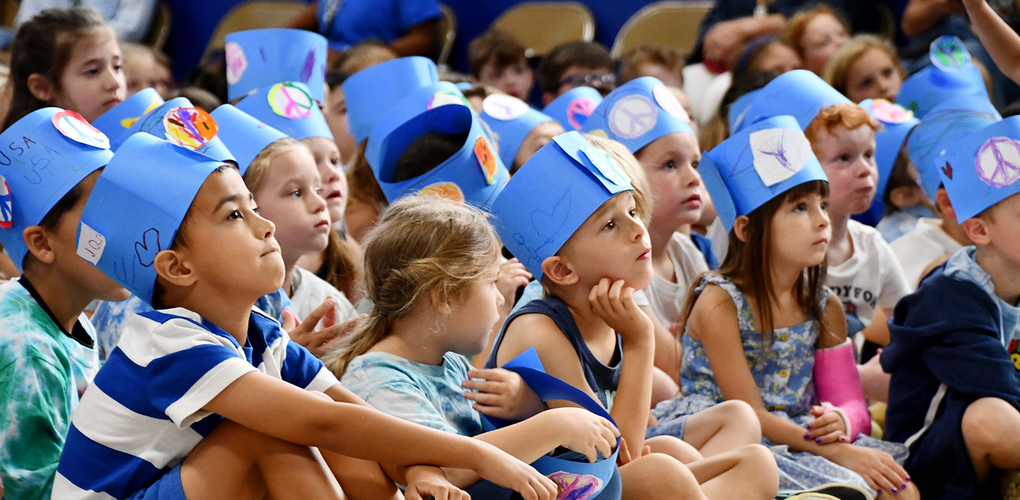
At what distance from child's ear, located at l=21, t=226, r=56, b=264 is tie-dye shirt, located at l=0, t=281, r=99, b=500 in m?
0.07

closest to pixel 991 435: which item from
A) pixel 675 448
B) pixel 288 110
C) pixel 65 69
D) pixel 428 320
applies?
pixel 675 448

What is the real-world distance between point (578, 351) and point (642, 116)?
97 centimetres

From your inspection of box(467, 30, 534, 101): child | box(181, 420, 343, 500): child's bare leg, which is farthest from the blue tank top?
box(467, 30, 534, 101): child

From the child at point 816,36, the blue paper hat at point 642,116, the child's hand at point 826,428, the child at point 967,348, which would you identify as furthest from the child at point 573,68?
the child's hand at point 826,428

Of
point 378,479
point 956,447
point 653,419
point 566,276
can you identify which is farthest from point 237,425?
point 956,447

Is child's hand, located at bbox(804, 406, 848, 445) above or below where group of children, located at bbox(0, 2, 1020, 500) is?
below

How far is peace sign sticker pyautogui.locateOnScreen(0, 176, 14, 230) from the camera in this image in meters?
1.70

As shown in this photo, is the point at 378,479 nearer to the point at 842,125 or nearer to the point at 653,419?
the point at 653,419

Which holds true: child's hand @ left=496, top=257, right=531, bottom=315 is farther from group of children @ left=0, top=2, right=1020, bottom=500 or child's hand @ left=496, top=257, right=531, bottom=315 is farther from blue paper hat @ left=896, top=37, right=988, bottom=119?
blue paper hat @ left=896, top=37, right=988, bottom=119

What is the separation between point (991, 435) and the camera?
206 centimetres

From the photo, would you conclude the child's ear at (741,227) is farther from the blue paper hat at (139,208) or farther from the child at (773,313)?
the blue paper hat at (139,208)

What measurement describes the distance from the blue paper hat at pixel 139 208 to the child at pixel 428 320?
35 centimetres

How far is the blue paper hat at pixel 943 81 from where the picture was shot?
3271mm

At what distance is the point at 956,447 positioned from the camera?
2.11 metres
